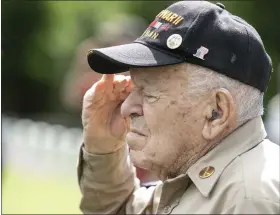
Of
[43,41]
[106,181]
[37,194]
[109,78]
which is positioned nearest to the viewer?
[109,78]

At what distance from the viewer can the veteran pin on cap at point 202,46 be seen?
108 inches

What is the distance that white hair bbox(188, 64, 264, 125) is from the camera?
9.02 ft

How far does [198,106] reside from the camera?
278 centimetres

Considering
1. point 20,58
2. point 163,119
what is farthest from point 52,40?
point 163,119

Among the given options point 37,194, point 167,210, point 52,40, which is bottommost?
point 52,40

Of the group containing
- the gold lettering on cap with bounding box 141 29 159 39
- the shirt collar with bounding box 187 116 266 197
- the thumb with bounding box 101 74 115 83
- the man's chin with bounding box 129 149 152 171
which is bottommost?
the man's chin with bounding box 129 149 152 171

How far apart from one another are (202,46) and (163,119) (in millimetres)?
305

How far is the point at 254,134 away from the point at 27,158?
906 centimetres

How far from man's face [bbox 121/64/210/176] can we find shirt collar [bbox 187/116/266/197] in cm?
6

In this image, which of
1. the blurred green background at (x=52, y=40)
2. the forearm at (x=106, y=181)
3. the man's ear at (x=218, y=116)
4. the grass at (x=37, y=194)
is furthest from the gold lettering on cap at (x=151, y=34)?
the blurred green background at (x=52, y=40)

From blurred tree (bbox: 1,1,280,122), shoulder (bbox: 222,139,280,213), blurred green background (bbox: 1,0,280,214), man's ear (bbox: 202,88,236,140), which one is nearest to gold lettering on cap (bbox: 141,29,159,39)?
man's ear (bbox: 202,88,236,140)

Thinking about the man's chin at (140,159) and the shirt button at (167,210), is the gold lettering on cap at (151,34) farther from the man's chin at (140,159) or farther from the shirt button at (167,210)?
the shirt button at (167,210)

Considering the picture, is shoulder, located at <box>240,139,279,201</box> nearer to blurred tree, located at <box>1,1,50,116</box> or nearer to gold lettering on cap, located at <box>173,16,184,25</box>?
gold lettering on cap, located at <box>173,16,184,25</box>

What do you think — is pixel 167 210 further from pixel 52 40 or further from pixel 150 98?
pixel 52 40
